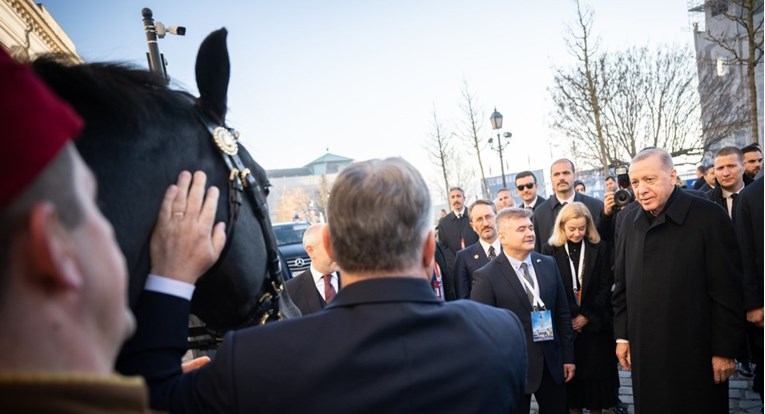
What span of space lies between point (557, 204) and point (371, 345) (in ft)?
20.2

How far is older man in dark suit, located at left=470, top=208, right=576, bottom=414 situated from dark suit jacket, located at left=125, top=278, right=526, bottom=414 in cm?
281

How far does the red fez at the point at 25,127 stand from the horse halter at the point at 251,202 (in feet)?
2.79

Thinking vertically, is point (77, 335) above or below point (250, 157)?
below

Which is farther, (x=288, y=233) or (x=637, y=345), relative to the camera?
(x=288, y=233)

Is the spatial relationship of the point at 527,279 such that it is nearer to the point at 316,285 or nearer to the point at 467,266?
the point at 467,266

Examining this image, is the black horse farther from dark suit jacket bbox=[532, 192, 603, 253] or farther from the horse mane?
dark suit jacket bbox=[532, 192, 603, 253]

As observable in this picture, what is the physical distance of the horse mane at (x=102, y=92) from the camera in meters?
1.13

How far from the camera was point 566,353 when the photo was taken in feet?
14.8

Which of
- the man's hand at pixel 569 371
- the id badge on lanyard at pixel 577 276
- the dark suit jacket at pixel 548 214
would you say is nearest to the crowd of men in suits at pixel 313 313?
the man's hand at pixel 569 371

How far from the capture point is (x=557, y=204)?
7.00 meters

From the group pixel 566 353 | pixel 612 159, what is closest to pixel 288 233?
pixel 566 353

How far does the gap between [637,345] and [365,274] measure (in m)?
3.44

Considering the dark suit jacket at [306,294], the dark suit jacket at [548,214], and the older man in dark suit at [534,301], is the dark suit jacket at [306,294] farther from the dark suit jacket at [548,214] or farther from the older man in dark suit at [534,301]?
the dark suit jacket at [548,214]

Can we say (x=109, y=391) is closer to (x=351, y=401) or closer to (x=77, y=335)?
(x=77, y=335)
